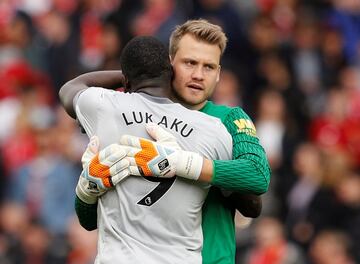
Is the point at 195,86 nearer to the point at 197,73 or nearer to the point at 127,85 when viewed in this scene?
the point at 197,73

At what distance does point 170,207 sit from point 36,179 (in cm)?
799

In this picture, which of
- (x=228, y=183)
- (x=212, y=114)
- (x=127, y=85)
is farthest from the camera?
(x=212, y=114)

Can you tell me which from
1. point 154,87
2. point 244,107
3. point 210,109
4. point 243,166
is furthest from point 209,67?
point 244,107

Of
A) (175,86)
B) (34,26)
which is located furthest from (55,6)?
(175,86)

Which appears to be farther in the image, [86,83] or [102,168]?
[86,83]

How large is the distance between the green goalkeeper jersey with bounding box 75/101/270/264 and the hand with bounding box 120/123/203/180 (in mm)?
128

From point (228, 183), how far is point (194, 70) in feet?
2.03

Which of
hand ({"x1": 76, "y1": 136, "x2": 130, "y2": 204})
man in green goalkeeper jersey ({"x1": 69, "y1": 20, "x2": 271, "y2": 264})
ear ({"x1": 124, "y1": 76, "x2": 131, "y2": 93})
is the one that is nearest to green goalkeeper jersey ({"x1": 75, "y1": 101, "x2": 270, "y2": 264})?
man in green goalkeeper jersey ({"x1": 69, "y1": 20, "x2": 271, "y2": 264})

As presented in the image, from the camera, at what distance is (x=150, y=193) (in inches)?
237

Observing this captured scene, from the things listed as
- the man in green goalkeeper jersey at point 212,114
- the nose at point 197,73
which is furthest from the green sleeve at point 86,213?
the nose at point 197,73

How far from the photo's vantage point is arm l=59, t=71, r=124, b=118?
6.38m

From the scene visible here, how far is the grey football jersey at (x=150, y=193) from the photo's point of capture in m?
6.02

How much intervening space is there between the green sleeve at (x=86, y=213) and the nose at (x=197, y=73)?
0.80m

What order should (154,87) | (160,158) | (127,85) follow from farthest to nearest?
(127,85), (154,87), (160,158)
